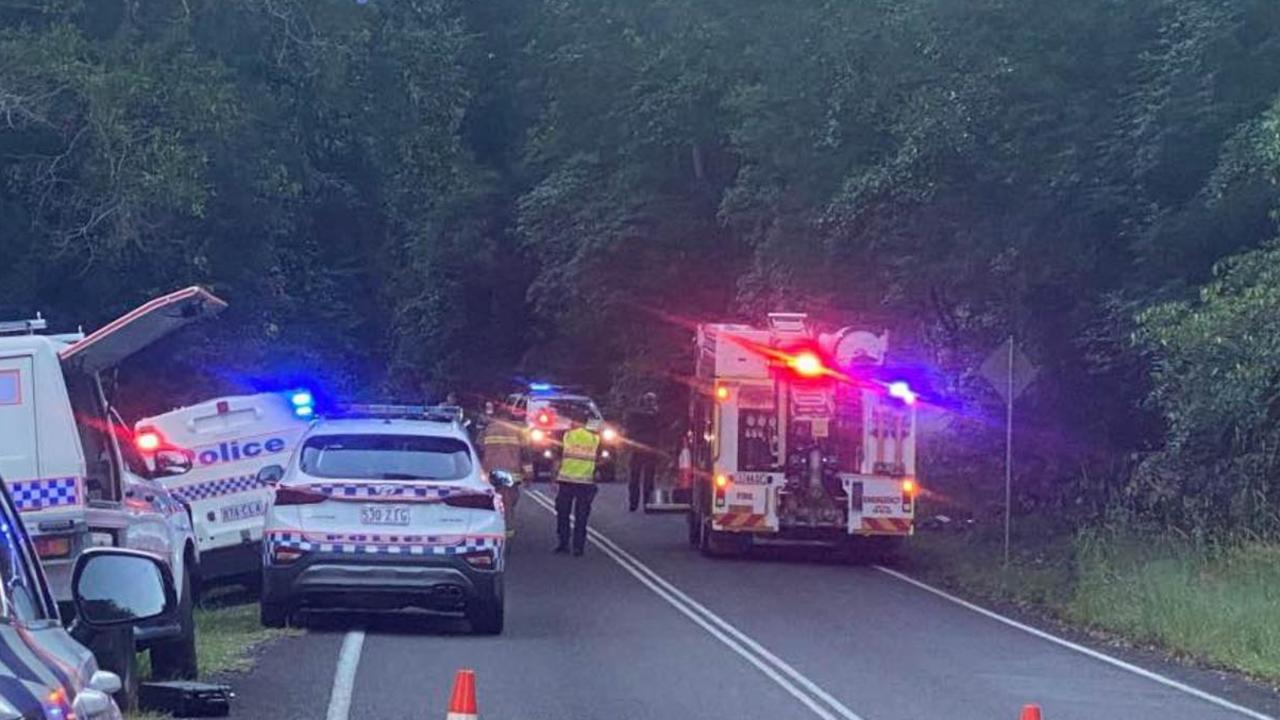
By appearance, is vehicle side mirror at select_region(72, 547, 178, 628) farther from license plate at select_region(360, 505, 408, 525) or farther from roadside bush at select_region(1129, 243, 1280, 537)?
roadside bush at select_region(1129, 243, 1280, 537)

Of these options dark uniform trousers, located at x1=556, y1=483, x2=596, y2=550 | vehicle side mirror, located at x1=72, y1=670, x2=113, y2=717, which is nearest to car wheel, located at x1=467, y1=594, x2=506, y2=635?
dark uniform trousers, located at x1=556, y1=483, x2=596, y2=550

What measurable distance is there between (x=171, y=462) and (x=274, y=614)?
232 centimetres

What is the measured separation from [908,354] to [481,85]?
2234cm

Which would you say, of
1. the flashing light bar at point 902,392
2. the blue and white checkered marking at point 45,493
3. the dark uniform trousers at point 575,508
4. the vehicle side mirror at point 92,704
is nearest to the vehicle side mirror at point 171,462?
the blue and white checkered marking at point 45,493

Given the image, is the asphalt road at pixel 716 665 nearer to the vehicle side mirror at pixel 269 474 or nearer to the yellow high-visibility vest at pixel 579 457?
the vehicle side mirror at pixel 269 474

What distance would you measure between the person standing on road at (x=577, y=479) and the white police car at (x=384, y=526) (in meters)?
8.92

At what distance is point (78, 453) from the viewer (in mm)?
12375

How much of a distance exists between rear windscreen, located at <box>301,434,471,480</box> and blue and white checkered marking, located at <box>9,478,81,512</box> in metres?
4.93

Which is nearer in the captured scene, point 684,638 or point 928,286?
point 684,638

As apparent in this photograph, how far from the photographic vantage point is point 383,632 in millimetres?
17656

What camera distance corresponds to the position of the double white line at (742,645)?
551 inches

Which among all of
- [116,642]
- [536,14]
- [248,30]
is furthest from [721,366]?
[536,14]

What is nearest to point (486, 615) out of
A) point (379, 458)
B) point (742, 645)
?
point (379, 458)

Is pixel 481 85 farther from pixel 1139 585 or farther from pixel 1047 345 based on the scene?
pixel 1139 585
